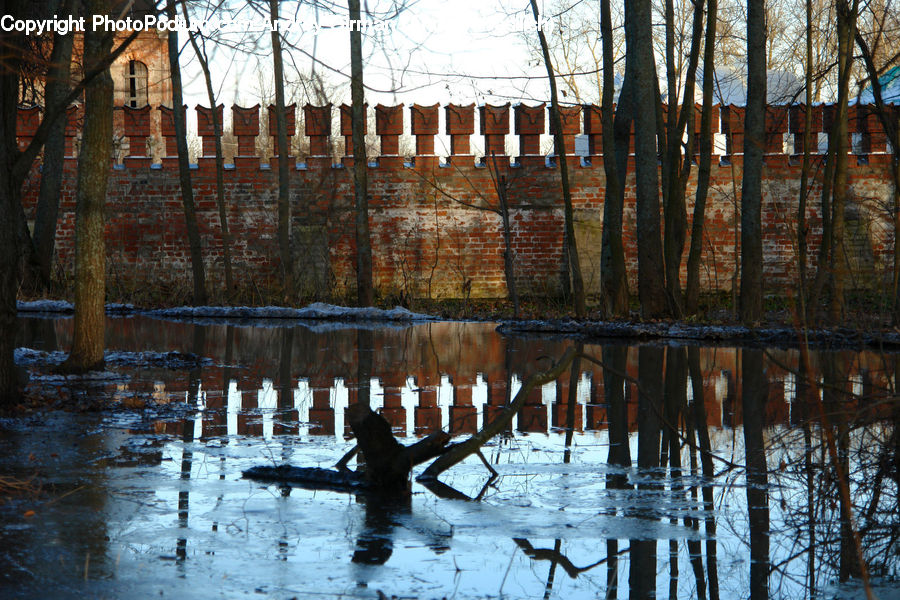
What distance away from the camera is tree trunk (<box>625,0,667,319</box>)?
13383 millimetres

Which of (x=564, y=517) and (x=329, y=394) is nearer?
(x=564, y=517)

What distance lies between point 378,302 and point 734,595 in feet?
52.9

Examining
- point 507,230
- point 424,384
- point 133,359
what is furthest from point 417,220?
point 424,384

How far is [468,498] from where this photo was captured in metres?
4.38

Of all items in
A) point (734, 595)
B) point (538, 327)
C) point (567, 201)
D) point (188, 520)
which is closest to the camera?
point (734, 595)

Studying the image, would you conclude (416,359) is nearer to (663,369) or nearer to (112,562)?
(663,369)

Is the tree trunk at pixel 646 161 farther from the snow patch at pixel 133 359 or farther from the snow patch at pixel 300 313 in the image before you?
the snow patch at pixel 133 359

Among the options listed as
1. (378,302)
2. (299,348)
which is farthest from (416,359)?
(378,302)

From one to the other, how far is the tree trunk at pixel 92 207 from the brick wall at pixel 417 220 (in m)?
10.9

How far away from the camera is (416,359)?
1041 centimetres

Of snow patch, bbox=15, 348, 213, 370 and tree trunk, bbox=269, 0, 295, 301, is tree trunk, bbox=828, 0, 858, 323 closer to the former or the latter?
snow patch, bbox=15, 348, 213, 370

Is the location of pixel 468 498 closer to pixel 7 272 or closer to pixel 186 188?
pixel 7 272

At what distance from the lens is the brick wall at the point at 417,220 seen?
19328 millimetres

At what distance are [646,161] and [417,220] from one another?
6.67m
